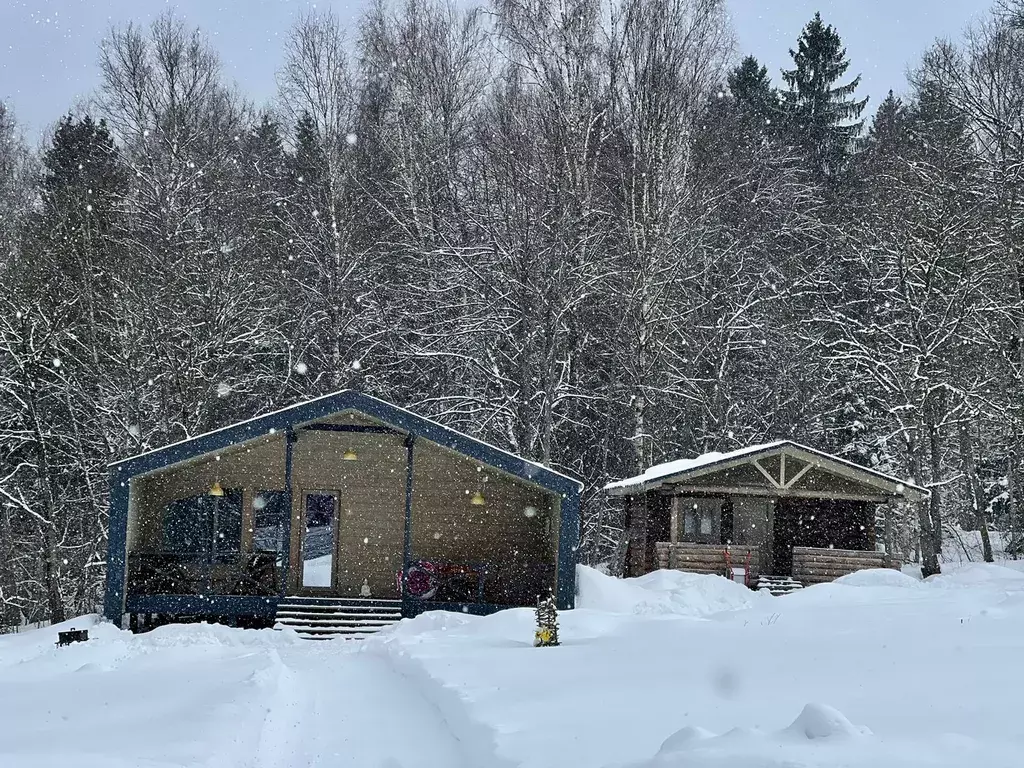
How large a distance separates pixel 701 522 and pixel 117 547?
1464 cm

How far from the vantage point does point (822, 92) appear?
41781mm

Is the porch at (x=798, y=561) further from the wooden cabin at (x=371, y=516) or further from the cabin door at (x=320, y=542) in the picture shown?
the cabin door at (x=320, y=542)

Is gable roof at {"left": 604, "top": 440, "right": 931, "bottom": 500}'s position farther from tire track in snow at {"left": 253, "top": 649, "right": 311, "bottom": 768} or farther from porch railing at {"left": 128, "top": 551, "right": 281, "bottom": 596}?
tire track in snow at {"left": 253, "top": 649, "right": 311, "bottom": 768}

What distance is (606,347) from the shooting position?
27.2 metres

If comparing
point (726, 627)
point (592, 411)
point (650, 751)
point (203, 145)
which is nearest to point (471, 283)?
point (592, 411)

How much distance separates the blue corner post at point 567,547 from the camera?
18109mm

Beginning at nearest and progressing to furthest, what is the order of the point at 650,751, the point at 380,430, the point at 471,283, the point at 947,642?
the point at 650,751 → the point at 947,642 → the point at 380,430 → the point at 471,283

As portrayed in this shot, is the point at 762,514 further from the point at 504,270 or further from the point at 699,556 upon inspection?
the point at 504,270

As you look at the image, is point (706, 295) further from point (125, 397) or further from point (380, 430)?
point (125, 397)

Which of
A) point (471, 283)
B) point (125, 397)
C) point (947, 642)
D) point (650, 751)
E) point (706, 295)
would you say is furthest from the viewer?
point (706, 295)

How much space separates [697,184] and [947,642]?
64.1 ft

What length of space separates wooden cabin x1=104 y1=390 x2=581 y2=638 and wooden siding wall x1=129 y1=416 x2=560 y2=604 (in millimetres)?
21

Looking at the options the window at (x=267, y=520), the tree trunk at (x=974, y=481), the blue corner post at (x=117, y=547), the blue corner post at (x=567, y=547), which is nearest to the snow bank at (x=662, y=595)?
the blue corner post at (x=567, y=547)

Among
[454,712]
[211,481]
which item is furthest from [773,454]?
[454,712]
